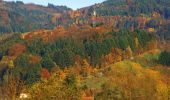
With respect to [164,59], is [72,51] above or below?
above

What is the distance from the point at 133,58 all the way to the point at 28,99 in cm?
9784

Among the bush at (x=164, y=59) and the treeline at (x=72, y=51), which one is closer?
the bush at (x=164, y=59)

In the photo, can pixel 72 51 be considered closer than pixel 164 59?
No

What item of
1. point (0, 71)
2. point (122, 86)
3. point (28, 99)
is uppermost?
point (28, 99)

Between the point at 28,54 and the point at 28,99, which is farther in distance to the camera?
the point at 28,54

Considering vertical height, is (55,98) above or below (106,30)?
above

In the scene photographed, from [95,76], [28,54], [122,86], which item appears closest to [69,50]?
[28,54]

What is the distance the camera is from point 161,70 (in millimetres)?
110500

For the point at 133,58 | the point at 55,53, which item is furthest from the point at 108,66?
the point at 55,53

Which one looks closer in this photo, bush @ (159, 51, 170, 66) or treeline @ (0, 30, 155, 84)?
bush @ (159, 51, 170, 66)

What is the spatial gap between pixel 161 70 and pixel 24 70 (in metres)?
35.0

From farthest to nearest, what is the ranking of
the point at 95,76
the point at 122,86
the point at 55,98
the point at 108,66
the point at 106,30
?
the point at 106,30, the point at 108,66, the point at 95,76, the point at 122,86, the point at 55,98

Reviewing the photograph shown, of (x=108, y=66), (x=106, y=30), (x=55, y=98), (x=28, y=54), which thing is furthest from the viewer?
(x=106, y=30)

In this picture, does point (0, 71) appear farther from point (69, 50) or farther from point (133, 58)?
point (133, 58)
